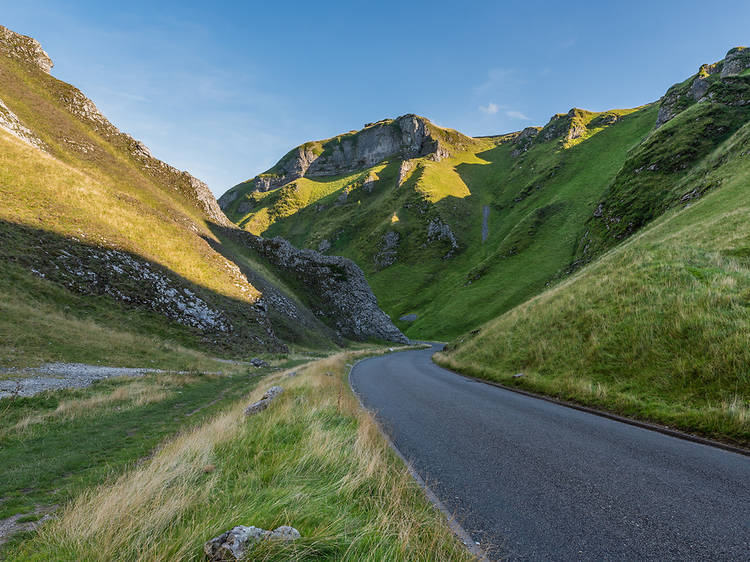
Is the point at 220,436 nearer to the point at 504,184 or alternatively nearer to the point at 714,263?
the point at 714,263

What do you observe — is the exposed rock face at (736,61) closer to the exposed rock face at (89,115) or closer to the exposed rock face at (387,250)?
the exposed rock face at (387,250)

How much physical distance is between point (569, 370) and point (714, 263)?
8037 mm

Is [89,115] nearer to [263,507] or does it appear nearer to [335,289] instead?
[335,289]

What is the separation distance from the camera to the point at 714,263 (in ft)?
46.0

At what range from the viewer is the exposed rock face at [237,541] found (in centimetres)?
268

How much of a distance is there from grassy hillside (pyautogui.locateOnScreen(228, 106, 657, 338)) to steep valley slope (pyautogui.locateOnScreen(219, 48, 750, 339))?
1.78 ft

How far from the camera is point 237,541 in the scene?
2740mm

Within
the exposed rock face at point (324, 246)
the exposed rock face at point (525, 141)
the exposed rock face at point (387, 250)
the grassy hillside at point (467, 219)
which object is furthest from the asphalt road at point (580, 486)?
the exposed rock face at point (525, 141)

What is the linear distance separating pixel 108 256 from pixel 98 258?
3.02ft

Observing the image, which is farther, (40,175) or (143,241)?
(143,241)

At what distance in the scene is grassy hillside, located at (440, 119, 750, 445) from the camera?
8.68 m

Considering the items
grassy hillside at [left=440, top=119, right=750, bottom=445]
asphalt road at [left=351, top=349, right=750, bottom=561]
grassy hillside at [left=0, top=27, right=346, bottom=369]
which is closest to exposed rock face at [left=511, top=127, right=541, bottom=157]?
grassy hillside at [left=0, top=27, right=346, bottom=369]

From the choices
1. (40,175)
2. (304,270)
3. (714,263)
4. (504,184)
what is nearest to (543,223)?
(504,184)

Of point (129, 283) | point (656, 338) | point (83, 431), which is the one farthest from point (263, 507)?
point (129, 283)
